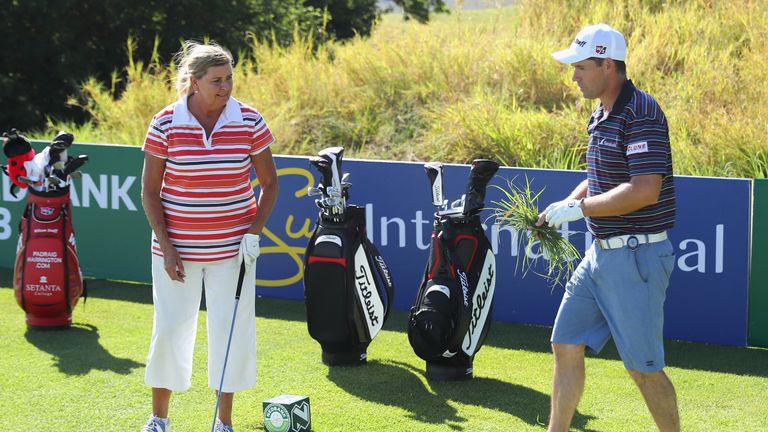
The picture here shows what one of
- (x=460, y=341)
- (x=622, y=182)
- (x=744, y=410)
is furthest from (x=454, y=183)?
(x=622, y=182)

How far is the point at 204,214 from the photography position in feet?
16.6

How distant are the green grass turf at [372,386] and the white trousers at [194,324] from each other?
522 millimetres

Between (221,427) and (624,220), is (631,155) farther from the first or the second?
(221,427)

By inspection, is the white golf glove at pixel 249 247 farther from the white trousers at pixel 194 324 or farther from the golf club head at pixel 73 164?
the golf club head at pixel 73 164

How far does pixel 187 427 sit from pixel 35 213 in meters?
2.70

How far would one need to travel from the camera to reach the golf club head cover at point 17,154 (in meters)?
7.53

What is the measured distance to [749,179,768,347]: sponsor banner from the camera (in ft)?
→ 23.1

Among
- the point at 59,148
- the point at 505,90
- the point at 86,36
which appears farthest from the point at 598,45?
the point at 86,36

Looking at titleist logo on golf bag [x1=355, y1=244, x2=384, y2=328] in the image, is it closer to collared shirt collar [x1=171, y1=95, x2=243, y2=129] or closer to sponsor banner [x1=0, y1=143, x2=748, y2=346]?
sponsor banner [x1=0, y1=143, x2=748, y2=346]

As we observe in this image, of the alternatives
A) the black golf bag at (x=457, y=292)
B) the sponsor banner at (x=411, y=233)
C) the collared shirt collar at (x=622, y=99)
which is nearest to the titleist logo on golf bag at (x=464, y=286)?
the black golf bag at (x=457, y=292)

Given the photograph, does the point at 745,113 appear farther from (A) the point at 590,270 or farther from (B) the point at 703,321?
(A) the point at 590,270

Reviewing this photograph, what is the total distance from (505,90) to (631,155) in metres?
6.08

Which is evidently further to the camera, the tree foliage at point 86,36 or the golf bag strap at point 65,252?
the tree foliage at point 86,36

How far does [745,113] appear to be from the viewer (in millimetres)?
9281
